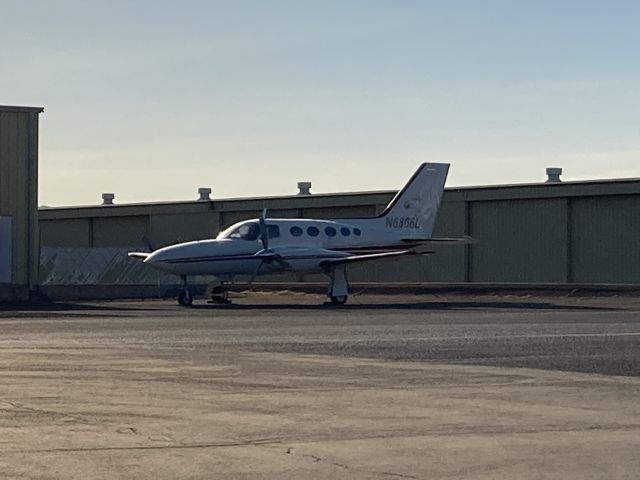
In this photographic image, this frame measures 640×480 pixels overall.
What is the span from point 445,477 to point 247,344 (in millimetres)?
13363

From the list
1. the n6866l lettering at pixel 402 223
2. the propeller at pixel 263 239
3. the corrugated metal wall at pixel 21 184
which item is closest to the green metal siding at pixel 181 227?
the n6866l lettering at pixel 402 223

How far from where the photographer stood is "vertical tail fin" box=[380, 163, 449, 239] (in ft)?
161

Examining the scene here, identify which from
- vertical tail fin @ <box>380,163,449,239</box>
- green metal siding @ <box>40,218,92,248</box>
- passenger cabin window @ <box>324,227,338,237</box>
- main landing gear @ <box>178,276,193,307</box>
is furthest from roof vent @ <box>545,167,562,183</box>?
green metal siding @ <box>40,218,92,248</box>

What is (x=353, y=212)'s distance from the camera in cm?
6550

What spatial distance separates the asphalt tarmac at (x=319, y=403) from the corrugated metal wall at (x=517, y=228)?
2887 centimetres

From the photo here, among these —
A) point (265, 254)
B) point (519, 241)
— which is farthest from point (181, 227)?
point (265, 254)

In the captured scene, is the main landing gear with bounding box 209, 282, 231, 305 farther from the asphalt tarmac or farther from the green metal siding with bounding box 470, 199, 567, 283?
the asphalt tarmac

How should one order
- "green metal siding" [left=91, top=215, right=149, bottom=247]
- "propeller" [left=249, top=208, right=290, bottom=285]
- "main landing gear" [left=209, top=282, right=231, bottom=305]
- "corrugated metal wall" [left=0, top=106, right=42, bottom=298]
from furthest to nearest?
"green metal siding" [left=91, top=215, right=149, bottom=247]
"corrugated metal wall" [left=0, top=106, right=42, bottom=298]
"main landing gear" [left=209, top=282, right=231, bottom=305]
"propeller" [left=249, top=208, right=290, bottom=285]

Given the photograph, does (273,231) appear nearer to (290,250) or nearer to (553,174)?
(290,250)

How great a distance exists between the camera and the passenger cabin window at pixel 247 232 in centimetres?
4491

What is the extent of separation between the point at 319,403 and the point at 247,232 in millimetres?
31610

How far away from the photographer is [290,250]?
4500 cm

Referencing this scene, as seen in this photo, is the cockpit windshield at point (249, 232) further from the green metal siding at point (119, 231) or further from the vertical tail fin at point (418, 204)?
the green metal siding at point (119, 231)

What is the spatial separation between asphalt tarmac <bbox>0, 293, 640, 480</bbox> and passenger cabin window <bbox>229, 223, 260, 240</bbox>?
1797 centimetres
